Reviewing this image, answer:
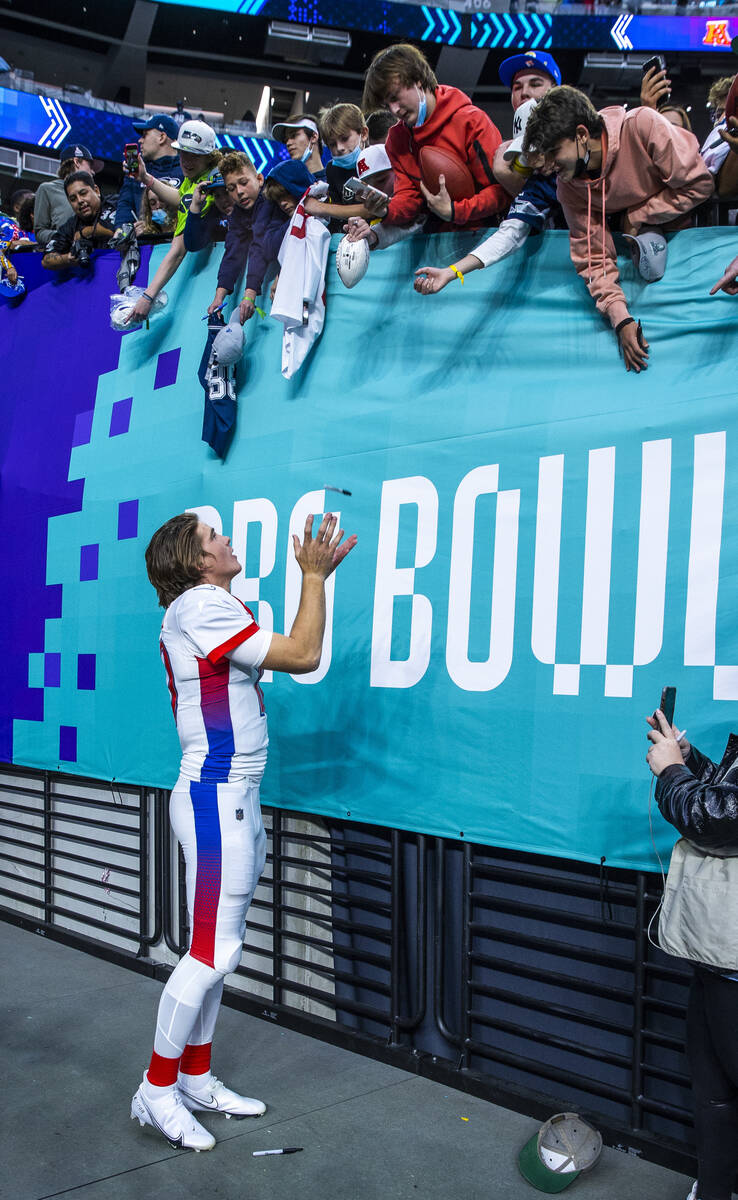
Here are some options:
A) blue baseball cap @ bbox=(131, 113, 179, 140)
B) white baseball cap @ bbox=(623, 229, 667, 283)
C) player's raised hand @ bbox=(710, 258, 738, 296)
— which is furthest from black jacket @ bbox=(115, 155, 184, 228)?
player's raised hand @ bbox=(710, 258, 738, 296)

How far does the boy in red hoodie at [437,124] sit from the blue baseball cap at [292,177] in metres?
0.56

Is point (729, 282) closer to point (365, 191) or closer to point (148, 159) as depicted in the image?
point (365, 191)

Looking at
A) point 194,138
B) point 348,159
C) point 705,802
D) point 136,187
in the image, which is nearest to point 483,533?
point 705,802

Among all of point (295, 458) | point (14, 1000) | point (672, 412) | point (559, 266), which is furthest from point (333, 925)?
point (559, 266)

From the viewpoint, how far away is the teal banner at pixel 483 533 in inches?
104

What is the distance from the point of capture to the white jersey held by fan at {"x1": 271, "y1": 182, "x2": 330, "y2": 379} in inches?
142

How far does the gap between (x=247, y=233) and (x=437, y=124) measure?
1.11m

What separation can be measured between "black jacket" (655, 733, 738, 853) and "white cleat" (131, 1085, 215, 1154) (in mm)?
1653

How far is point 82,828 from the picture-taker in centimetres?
503

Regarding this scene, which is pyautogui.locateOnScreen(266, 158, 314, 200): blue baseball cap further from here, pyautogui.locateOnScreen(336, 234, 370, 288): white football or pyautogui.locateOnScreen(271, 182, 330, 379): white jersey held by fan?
pyautogui.locateOnScreen(336, 234, 370, 288): white football

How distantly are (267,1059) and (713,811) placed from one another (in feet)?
6.90

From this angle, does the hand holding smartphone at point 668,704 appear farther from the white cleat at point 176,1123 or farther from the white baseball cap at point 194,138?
the white baseball cap at point 194,138

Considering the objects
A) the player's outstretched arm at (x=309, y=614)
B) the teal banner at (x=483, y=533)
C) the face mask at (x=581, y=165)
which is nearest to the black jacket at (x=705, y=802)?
the teal banner at (x=483, y=533)

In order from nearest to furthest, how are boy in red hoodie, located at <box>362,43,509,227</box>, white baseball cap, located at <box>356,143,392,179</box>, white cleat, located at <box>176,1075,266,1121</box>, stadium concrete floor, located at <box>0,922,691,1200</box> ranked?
stadium concrete floor, located at <box>0,922,691,1200</box> → white cleat, located at <box>176,1075,266,1121</box> → boy in red hoodie, located at <box>362,43,509,227</box> → white baseball cap, located at <box>356,143,392,179</box>
